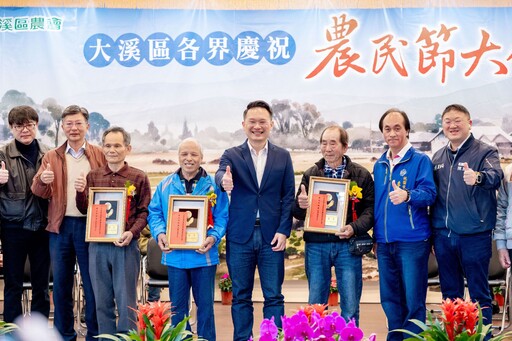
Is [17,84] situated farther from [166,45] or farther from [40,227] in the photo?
[40,227]

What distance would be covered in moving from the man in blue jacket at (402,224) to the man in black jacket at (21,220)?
90.7 inches

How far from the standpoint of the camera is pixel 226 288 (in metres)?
5.96

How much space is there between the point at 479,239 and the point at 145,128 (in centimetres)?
339

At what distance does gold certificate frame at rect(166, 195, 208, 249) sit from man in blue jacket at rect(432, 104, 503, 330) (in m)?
1.52

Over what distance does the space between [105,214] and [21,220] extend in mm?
651

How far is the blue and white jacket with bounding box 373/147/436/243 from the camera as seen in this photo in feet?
12.7

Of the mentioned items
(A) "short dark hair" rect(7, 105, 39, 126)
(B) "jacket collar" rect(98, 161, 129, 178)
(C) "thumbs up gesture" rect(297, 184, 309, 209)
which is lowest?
(C) "thumbs up gesture" rect(297, 184, 309, 209)

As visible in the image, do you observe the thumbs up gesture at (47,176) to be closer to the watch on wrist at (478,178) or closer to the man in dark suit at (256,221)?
the man in dark suit at (256,221)

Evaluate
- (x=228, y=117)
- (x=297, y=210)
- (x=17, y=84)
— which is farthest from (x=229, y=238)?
(x=17, y=84)

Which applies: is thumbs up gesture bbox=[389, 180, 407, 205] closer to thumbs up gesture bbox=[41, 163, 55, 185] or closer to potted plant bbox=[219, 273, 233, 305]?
thumbs up gesture bbox=[41, 163, 55, 185]

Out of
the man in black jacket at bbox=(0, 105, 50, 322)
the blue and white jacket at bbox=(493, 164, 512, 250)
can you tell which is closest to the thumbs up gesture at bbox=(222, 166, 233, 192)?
the man in black jacket at bbox=(0, 105, 50, 322)

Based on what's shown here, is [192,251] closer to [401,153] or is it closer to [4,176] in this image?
[4,176]

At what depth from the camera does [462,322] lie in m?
2.34

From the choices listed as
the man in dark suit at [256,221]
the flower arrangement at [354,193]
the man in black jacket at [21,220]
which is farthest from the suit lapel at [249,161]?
the man in black jacket at [21,220]
